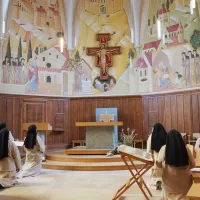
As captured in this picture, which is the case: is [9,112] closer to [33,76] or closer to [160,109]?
[33,76]

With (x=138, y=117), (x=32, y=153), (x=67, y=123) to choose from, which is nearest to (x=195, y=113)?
(x=138, y=117)

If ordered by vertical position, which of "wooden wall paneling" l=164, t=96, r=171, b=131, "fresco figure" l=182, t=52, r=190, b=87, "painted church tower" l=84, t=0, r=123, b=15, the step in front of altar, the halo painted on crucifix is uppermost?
"painted church tower" l=84, t=0, r=123, b=15

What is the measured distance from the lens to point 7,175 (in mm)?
6832

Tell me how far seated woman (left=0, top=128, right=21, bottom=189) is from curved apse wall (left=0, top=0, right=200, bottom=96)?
7.62 meters

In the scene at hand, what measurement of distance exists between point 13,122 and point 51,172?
582cm

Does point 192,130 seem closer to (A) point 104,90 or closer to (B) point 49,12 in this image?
(A) point 104,90

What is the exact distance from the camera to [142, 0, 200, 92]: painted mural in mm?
12891

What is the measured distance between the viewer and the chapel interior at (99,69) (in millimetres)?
13180

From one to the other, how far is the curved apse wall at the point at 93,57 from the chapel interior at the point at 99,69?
53 mm

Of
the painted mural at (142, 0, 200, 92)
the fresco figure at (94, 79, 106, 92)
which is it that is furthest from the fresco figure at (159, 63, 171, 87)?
the fresco figure at (94, 79, 106, 92)

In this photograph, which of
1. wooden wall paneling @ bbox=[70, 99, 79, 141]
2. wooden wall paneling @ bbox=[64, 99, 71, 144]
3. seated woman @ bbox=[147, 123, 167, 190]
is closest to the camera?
seated woman @ bbox=[147, 123, 167, 190]

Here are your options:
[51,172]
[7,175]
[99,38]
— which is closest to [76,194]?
[7,175]

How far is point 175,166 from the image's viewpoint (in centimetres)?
448

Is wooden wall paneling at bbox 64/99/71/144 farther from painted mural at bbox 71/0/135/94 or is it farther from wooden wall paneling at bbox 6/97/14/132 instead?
wooden wall paneling at bbox 6/97/14/132
